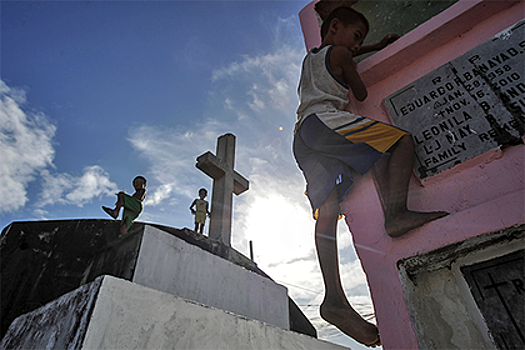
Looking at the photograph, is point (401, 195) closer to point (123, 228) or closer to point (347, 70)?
point (347, 70)

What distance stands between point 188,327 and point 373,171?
1.10m

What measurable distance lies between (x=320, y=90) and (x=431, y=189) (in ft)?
2.57

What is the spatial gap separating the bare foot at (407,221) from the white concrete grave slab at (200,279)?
1.34 m

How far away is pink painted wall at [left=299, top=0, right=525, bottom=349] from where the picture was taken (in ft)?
3.28

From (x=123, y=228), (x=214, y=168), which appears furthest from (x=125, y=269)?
(x=214, y=168)

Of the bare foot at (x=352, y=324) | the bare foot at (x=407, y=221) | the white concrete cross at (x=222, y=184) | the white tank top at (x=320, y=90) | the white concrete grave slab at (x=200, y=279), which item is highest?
the white concrete cross at (x=222, y=184)

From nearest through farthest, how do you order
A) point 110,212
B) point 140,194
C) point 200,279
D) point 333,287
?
point 333,287 < point 200,279 < point 110,212 < point 140,194

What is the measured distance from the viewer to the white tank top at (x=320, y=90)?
1634mm

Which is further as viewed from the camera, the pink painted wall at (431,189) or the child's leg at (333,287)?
the child's leg at (333,287)

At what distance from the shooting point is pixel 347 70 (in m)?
1.66

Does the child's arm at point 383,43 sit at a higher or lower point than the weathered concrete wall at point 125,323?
higher

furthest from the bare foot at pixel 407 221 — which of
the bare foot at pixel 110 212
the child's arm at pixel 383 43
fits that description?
the bare foot at pixel 110 212

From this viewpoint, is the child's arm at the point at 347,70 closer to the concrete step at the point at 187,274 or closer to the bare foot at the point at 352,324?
the bare foot at the point at 352,324

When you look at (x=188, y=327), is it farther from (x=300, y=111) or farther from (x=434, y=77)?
(x=434, y=77)
